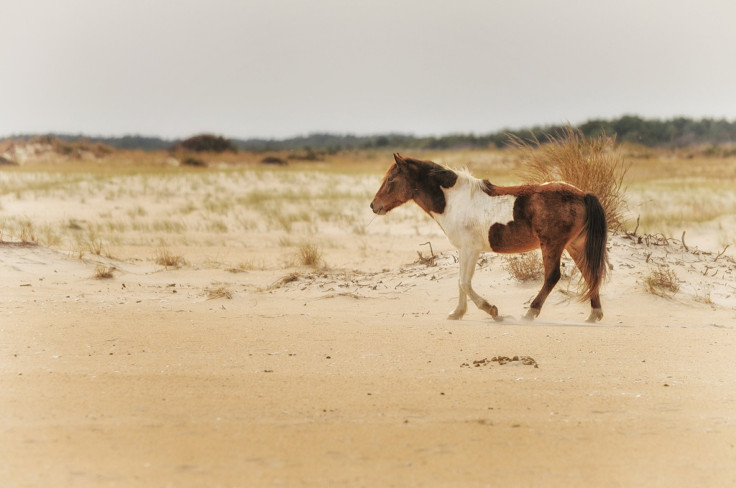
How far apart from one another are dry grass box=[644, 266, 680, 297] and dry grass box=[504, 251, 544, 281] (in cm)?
129

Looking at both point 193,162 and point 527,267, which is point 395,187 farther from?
point 193,162

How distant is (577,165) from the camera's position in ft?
37.4

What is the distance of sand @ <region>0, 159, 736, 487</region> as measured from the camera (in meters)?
4.81

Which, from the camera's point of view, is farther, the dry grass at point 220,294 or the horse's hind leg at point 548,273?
the dry grass at point 220,294

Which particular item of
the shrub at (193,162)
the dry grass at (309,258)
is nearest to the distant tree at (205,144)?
the shrub at (193,162)

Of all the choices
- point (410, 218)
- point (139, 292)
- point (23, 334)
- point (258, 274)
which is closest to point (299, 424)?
point (23, 334)

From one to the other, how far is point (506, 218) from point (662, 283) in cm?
291

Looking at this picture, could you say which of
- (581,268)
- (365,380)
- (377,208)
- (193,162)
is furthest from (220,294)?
(193,162)

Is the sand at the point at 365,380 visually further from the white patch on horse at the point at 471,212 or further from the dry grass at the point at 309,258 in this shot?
the dry grass at the point at 309,258

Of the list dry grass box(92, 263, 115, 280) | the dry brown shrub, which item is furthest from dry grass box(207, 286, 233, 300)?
the dry brown shrub

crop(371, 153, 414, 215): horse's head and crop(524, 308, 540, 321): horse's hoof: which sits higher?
crop(371, 153, 414, 215): horse's head

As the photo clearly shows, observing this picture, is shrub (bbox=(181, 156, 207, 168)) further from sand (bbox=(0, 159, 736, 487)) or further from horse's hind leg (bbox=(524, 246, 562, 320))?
horse's hind leg (bbox=(524, 246, 562, 320))

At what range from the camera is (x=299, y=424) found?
5.52m

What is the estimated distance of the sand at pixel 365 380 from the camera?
4812 millimetres
